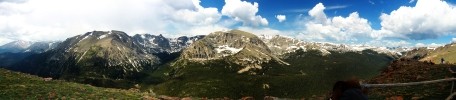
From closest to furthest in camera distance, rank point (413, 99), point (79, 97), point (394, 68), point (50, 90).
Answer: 1. point (413, 99)
2. point (79, 97)
3. point (50, 90)
4. point (394, 68)

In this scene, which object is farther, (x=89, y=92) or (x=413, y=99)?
(x=89, y=92)

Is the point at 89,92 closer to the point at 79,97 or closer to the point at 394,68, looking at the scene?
the point at 79,97

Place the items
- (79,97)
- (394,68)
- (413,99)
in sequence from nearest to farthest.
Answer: (413,99) < (79,97) < (394,68)

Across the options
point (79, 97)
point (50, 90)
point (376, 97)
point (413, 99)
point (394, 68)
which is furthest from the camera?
point (394, 68)

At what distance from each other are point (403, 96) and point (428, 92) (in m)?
1.90

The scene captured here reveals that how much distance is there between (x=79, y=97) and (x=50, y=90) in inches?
177

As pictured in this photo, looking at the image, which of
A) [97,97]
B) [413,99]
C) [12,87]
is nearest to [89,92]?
[97,97]

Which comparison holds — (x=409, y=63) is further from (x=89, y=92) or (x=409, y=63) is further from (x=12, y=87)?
(x=12, y=87)

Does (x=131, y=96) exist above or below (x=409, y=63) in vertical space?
below

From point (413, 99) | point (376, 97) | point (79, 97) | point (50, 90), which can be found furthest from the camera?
point (50, 90)

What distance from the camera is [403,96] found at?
105ft

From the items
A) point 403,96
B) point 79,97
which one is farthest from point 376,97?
point 79,97

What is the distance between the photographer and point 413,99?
30250 millimetres

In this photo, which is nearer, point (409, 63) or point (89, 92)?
point (89, 92)
